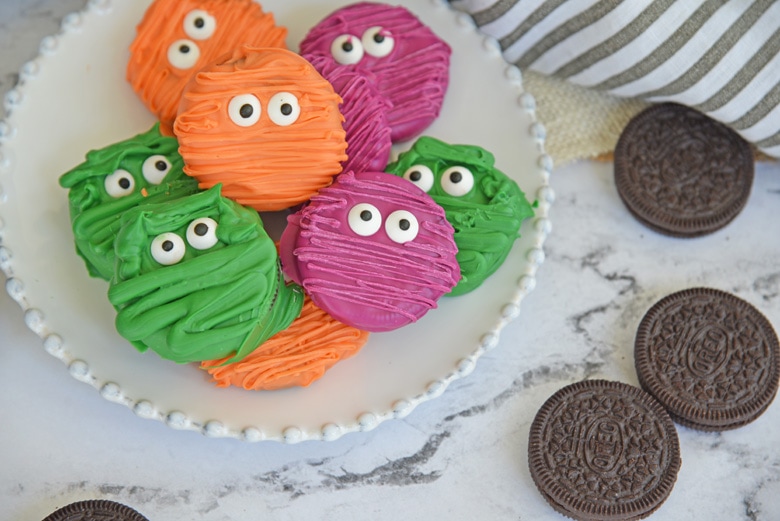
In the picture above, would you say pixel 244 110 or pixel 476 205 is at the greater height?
pixel 244 110

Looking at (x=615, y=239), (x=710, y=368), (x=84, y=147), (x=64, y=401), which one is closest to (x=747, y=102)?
(x=615, y=239)

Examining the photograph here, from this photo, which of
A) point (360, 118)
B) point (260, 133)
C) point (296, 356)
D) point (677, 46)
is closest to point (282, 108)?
point (260, 133)

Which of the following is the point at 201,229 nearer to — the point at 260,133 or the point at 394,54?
the point at 260,133

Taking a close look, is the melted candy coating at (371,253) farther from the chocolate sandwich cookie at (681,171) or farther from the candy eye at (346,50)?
the chocolate sandwich cookie at (681,171)

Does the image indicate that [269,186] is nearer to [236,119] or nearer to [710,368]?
[236,119]

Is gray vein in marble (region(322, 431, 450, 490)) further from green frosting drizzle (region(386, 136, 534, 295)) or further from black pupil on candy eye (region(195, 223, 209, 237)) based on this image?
black pupil on candy eye (region(195, 223, 209, 237))

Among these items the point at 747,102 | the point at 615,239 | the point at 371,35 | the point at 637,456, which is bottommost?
the point at 637,456

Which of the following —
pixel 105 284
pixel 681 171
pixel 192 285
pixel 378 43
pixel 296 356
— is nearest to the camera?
pixel 192 285
